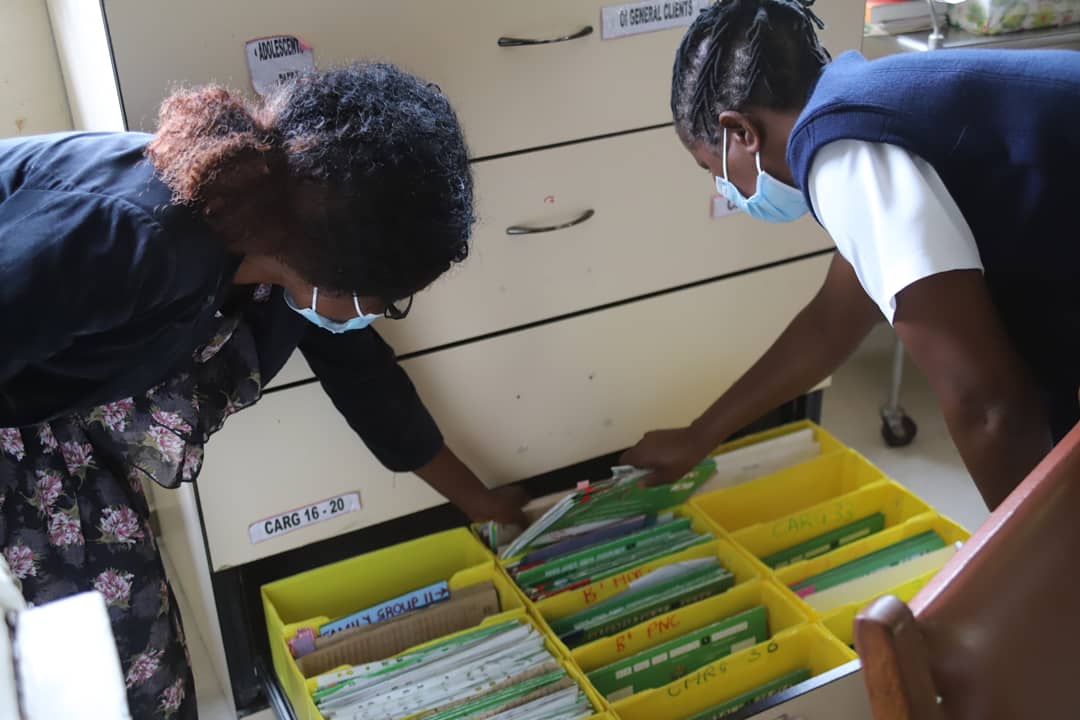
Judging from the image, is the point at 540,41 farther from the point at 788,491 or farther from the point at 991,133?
the point at 788,491


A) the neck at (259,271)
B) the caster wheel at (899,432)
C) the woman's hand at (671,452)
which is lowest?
the caster wheel at (899,432)

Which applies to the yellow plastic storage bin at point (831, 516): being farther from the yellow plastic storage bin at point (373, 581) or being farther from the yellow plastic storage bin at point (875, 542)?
the yellow plastic storage bin at point (373, 581)

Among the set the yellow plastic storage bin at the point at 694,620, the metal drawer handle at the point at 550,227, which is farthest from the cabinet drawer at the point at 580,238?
the yellow plastic storage bin at the point at 694,620

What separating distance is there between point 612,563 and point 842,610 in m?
0.33

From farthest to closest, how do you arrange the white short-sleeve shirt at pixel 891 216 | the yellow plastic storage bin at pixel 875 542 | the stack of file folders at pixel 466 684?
the yellow plastic storage bin at pixel 875 542 < the stack of file folders at pixel 466 684 < the white short-sleeve shirt at pixel 891 216

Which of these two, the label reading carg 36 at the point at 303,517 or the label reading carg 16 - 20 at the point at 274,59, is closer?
the label reading carg 16 - 20 at the point at 274,59

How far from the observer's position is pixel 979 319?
0.99 meters

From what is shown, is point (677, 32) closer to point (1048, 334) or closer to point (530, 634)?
point (1048, 334)

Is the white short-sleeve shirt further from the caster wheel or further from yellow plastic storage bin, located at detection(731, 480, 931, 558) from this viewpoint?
the caster wheel

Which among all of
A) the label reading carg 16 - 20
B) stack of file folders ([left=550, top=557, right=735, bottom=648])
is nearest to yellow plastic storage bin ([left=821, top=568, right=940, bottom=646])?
stack of file folders ([left=550, top=557, right=735, bottom=648])

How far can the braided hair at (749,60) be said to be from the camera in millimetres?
1175

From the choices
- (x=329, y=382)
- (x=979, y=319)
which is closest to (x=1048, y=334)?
(x=979, y=319)

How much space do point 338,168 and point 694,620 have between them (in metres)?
0.82

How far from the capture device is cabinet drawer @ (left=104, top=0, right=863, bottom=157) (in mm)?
1225
